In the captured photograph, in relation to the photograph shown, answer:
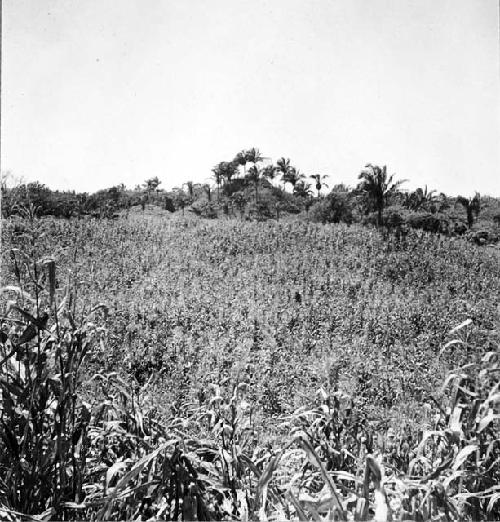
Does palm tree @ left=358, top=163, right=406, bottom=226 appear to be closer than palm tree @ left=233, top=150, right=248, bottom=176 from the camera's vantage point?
Yes

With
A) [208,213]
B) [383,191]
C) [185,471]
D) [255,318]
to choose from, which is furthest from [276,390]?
[208,213]

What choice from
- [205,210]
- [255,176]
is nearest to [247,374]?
[205,210]

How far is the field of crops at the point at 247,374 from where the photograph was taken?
1418mm

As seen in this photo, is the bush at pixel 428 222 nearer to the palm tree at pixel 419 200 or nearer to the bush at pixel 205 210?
the palm tree at pixel 419 200

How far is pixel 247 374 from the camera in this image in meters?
5.09

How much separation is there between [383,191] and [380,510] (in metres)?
Answer: 18.9

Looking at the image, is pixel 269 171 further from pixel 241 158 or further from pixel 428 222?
pixel 428 222

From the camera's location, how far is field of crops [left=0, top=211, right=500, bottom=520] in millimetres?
1418

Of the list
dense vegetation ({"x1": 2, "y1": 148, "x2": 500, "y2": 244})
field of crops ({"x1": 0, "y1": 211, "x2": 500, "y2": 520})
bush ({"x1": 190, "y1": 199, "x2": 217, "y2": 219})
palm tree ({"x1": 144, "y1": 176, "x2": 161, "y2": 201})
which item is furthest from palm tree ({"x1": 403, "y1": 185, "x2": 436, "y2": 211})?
palm tree ({"x1": 144, "y1": 176, "x2": 161, "y2": 201})

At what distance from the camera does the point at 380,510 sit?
98 cm

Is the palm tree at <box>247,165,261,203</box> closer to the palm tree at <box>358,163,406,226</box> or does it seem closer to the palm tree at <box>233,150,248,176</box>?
the palm tree at <box>233,150,248,176</box>

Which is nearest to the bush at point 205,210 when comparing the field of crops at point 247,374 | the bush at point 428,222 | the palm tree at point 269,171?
the palm tree at point 269,171

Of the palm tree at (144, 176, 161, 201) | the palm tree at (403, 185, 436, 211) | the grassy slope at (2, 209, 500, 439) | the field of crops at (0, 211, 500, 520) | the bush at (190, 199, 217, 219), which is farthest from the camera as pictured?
the palm tree at (144, 176, 161, 201)

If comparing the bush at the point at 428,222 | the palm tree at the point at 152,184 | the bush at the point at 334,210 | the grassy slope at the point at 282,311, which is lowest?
the grassy slope at the point at 282,311
